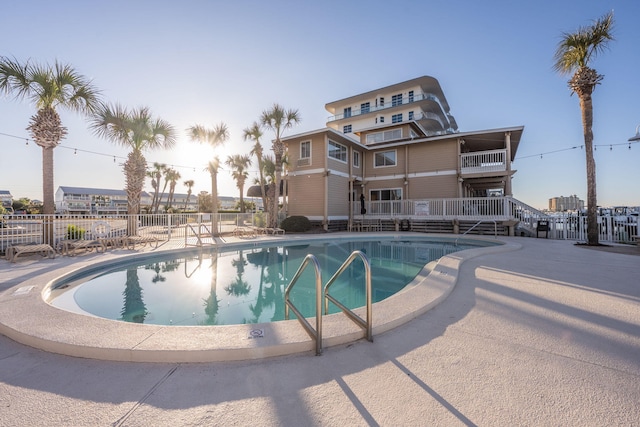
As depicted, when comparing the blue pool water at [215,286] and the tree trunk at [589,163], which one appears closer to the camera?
the blue pool water at [215,286]

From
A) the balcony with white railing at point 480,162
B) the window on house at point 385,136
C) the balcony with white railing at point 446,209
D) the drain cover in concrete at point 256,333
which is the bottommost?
the drain cover in concrete at point 256,333

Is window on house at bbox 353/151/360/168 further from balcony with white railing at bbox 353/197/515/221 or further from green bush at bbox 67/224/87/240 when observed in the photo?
green bush at bbox 67/224/87/240

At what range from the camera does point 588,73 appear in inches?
408

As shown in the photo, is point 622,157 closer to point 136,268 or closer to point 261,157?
point 261,157

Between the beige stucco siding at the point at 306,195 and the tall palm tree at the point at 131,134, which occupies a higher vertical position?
the tall palm tree at the point at 131,134

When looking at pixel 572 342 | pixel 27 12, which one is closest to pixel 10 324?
pixel 572 342

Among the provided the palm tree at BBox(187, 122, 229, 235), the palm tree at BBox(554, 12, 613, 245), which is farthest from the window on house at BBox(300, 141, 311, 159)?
the palm tree at BBox(554, 12, 613, 245)

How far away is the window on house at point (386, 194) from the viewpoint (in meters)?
19.3

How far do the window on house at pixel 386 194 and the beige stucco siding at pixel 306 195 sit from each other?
5.15 m

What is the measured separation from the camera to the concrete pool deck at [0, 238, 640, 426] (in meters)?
1.76

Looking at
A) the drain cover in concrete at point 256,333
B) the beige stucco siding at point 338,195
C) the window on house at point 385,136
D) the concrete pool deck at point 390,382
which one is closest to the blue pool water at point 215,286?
the drain cover in concrete at point 256,333

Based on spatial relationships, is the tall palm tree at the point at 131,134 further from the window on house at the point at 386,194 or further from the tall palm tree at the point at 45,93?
the window on house at the point at 386,194

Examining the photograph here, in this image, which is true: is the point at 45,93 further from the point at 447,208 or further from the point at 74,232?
the point at 447,208

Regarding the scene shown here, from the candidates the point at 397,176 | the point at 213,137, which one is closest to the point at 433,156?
the point at 397,176
